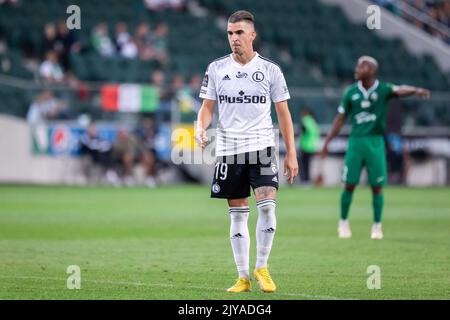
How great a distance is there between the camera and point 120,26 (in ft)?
108

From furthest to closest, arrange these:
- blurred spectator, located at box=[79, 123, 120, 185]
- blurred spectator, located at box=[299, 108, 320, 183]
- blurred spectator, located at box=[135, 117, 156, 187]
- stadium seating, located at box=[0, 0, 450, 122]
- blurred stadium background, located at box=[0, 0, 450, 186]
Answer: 1. blurred spectator, located at box=[299, 108, 320, 183]
2. stadium seating, located at box=[0, 0, 450, 122]
3. blurred spectator, located at box=[135, 117, 156, 187]
4. blurred spectator, located at box=[79, 123, 120, 185]
5. blurred stadium background, located at box=[0, 0, 450, 186]

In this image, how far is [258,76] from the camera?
10.4 metres

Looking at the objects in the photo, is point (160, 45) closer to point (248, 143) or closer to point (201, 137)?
point (248, 143)

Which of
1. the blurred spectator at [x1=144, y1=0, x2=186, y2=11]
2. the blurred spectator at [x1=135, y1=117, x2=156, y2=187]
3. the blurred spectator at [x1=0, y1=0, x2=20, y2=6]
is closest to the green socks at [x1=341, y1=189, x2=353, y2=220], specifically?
the blurred spectator at [x1=135, y1=117, x2=156, y2=187]

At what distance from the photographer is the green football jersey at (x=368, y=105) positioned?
16469mm

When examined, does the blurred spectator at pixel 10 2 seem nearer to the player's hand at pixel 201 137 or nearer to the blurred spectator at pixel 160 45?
the blurred spectator at pixel 160 45

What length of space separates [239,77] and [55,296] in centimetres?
261

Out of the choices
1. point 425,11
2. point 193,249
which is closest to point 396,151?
point 425,11

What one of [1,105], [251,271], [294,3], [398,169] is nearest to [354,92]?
[251,271]

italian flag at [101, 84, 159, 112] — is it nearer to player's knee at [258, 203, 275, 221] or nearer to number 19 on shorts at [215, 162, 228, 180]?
number 19 on shorts at [215, 162, 228, 180]

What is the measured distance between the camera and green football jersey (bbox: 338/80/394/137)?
1647cm

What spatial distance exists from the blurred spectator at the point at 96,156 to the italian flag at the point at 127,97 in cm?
81

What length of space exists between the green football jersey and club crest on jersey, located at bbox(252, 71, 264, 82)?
626 centimetres

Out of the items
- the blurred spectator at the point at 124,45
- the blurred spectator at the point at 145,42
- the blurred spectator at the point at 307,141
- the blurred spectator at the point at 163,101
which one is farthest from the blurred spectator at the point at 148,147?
the blurred spectator at the point at 307,141
